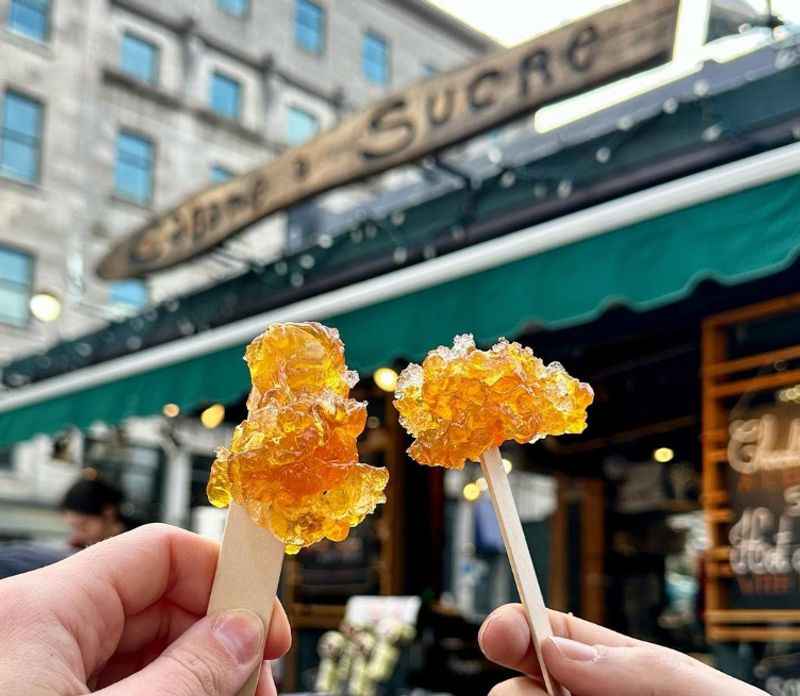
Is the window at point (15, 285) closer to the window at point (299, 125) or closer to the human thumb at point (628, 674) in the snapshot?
the window at point (299, 125)

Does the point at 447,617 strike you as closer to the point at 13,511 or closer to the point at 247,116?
the point at 13,511

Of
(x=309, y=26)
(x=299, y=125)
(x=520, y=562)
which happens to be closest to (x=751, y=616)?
(x=520, y=562)

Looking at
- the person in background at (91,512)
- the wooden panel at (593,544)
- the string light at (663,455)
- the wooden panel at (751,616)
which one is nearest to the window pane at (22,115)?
the wooden panel at (593,544)

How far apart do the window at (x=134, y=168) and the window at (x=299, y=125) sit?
221 inches

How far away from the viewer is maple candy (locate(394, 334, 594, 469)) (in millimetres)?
1193

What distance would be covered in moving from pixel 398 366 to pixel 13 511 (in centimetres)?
1751

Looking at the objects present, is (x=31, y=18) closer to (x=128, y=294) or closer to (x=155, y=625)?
(x=128, y=294)

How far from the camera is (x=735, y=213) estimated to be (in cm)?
Result: 379

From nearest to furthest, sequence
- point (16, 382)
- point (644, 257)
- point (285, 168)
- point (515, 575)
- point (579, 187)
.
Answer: point (515, 575), point (644, 257), point (579, 187), point (285, 168), point (16, 382)

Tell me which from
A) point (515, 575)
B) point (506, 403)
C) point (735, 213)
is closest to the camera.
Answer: point (515, 575)

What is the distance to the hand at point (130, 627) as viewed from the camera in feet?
3.29

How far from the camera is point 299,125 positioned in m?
32.0

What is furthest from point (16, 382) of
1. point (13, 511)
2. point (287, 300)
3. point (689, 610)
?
point (13, 511)

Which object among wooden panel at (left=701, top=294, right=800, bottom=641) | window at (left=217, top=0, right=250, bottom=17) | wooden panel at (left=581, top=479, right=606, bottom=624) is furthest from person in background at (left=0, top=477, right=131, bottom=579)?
window at (left=217, top=0, right=250, bottom=17)
